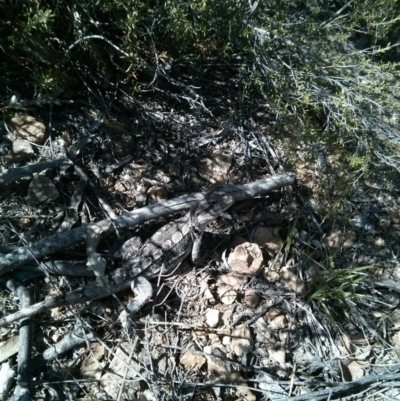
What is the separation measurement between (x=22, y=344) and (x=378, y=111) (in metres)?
3.22

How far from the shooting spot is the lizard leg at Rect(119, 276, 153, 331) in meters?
2.81

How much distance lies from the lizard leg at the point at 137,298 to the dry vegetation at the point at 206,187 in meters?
0.08

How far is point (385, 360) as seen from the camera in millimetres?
3074

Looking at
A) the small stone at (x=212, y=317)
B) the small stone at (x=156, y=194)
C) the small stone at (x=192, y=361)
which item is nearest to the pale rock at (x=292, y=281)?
the small stone at (x=212, y=317)

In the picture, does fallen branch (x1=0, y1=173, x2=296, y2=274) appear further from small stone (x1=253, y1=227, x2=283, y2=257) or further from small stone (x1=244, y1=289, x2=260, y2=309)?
small stone (x1=244, y1=289, x2=260, y2=309)

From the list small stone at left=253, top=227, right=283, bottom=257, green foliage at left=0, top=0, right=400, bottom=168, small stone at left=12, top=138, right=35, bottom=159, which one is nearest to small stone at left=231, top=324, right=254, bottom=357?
small stone at left=253, top=227, right=283, bottom=257

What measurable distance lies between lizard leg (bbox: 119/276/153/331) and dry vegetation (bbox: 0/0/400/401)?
0.27 ft

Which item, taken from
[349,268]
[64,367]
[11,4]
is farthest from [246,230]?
[11,4]

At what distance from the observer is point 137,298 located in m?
2.94

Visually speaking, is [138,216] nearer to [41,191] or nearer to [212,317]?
[41,191]

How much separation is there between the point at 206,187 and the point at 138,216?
2.35 feet

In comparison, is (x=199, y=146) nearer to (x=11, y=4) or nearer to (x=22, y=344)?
(x=11, y=4)

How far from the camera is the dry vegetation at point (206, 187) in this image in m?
2.81

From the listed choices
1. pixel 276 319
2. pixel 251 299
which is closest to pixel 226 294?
pixel 251 299
